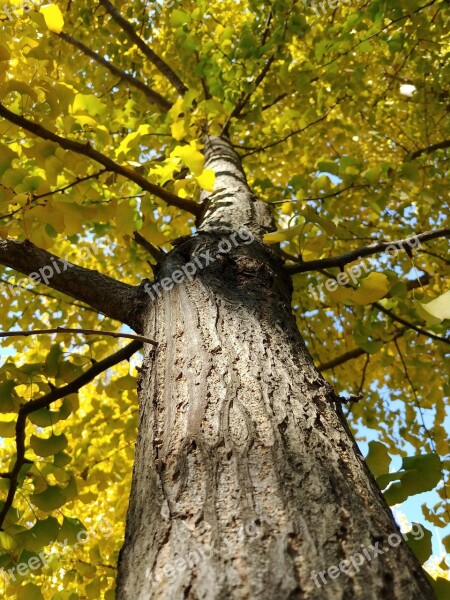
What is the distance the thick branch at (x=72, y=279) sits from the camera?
1.27 m

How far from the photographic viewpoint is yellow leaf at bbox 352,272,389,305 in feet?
3.86

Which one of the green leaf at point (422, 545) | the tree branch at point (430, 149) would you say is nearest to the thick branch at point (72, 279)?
the green leaf at point (422, 545)

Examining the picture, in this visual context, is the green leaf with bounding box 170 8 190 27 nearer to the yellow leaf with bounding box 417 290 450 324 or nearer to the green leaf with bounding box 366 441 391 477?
the yellow leaf with bounding box 417 290 450 324

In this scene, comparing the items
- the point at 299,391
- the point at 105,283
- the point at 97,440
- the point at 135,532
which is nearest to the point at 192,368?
the point at 299,391

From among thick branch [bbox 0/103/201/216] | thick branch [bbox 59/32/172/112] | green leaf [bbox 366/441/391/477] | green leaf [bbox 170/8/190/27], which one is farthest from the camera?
thick branch [bbox 59/32/172/112]

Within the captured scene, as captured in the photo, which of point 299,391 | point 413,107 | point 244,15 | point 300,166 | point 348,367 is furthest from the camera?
point 244,15

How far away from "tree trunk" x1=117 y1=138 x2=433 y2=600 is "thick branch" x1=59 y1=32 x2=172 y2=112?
8.35 feet

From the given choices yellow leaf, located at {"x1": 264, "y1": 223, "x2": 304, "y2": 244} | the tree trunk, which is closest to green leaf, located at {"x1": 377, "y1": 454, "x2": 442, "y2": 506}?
the tree trunk

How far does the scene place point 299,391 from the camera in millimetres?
880

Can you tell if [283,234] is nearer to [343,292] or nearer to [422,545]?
[343,292]

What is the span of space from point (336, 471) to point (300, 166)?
3591mm

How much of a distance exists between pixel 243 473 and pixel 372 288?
65 cm

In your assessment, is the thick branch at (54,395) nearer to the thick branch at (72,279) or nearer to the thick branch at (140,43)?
the thick branch at (72,279)

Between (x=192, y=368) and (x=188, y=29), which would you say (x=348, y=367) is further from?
(x=192, y=368)
